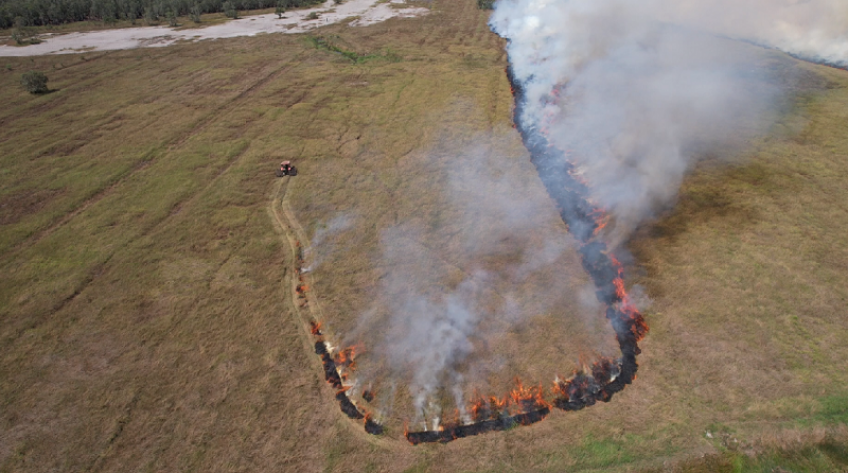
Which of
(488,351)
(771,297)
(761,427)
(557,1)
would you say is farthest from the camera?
(557,1)

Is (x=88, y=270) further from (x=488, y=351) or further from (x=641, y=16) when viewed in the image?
(x=641, y=16)

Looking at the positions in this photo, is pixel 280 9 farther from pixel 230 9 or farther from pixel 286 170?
pixel 286 170

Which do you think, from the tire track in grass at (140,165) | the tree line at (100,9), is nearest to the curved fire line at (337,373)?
the tire track in grass at (140,165)

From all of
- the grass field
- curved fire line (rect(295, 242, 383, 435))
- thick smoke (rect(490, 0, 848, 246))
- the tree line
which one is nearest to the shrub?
the tree line

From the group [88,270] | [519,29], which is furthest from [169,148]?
[519,29]

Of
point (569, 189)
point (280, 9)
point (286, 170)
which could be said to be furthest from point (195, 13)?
point (569, 189)
